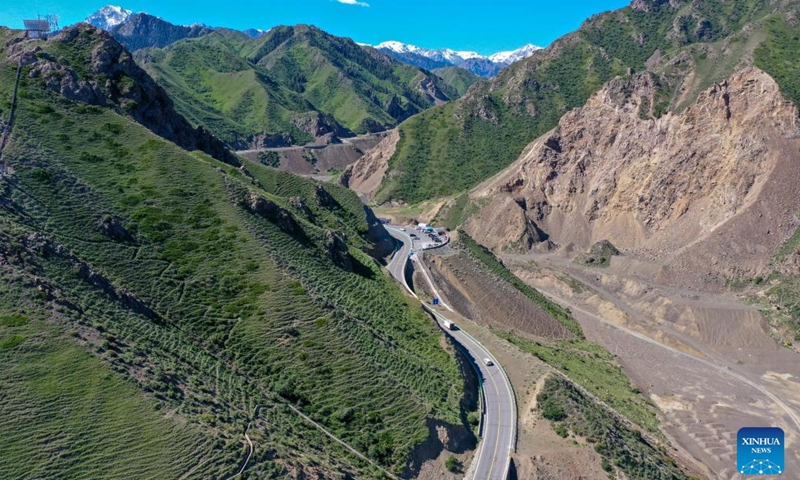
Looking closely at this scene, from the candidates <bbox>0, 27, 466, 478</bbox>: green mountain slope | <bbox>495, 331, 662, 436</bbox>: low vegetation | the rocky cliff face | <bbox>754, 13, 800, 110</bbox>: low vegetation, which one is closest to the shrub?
<bbox>0, 27, 466, 478</bbox>: green mountain slope

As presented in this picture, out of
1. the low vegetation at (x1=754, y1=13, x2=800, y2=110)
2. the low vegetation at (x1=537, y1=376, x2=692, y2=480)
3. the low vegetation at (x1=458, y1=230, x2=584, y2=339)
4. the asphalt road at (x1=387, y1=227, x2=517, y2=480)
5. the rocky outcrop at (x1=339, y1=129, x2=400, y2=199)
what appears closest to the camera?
the asphalt road at (x1=387, y1=227, x2=517, y2=480)

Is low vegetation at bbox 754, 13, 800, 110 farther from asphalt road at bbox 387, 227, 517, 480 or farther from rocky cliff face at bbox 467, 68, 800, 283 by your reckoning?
asphalt road at bbox 387, 227, 517, 480

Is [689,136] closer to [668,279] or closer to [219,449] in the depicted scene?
[668,279]

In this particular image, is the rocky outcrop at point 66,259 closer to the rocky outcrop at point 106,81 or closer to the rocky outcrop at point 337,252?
the rocky outcrop at point 337,252

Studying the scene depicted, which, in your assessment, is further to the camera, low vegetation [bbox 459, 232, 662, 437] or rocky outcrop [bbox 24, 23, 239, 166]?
rocky outcrop [bbox 24, 23, 239, 166]

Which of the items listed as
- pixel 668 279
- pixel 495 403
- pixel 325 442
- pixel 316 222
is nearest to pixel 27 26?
pixel 316 222

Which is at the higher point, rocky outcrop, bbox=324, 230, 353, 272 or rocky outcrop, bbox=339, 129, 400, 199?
rocky outcrop, bbox=339, 129, 400, 199
